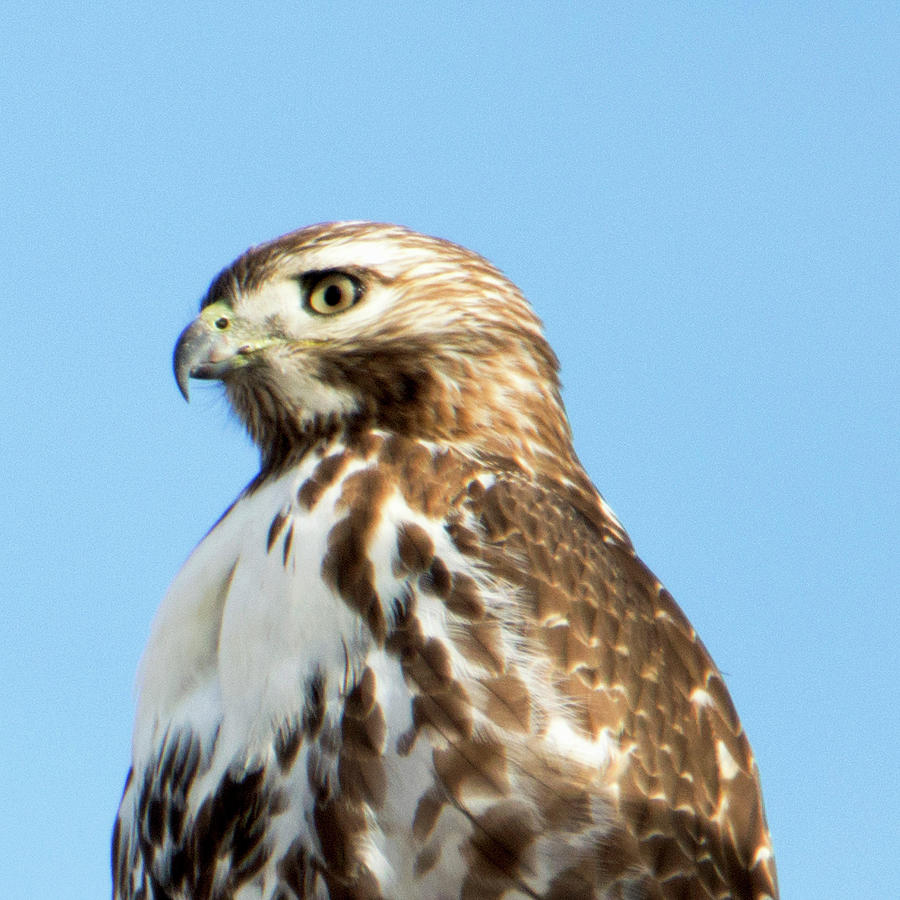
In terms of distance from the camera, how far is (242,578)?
4844 millimetres

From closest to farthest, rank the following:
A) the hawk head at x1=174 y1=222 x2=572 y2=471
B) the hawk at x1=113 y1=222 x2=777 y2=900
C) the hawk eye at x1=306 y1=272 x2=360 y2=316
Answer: the hawk at x1=113 y1=222 x2=777 y2=900
the hawk head at x1=174 y1=222 x2=572 y2=471
the hawk eye at x1=306 y1=272 x2=360 y2=316

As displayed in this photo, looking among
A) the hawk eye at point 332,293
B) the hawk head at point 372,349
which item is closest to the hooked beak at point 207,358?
the hawk head at point 372,349

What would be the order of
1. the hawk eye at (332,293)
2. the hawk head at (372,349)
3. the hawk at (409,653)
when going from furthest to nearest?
the hawk eye at (332,293), the hawk head at (372,349), the hawk at (409,653)

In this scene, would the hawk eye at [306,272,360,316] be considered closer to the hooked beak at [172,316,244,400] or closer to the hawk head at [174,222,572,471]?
the hawk head at [174,222,572,471]

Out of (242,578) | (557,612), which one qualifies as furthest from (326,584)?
(557,612)

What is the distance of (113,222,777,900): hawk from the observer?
4395 millimetres

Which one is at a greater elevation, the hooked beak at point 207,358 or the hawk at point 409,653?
the hooked beak at point 207,358

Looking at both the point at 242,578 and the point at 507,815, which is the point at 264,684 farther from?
the point at 507,815

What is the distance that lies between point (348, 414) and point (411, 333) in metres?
0.36

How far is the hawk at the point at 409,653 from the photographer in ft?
14.4

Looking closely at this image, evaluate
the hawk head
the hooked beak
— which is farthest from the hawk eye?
the hooked beak

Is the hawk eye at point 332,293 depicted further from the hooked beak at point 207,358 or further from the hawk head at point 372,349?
the hooked beak at point 207,358

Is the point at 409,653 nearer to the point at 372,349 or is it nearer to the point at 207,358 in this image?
the point at 372,349

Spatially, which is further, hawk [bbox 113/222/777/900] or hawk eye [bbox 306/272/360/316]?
hawk eye [bbox 306/272/360/316]
